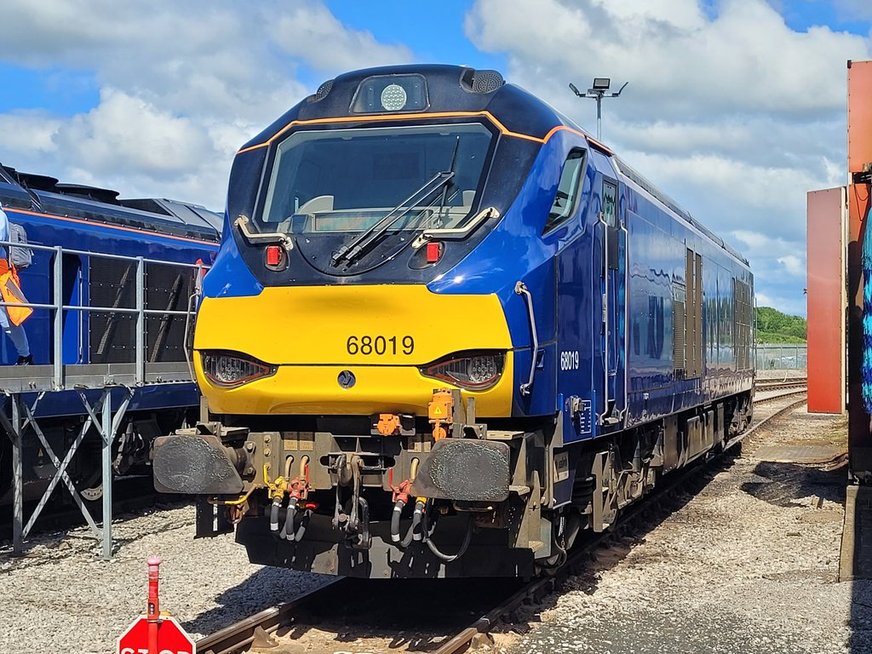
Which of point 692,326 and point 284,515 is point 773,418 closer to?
point 692,326

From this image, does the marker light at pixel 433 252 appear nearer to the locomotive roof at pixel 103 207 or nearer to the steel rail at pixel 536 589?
the steel rail at pixel 536 589

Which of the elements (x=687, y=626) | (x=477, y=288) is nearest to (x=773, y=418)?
(x=687, y=626)

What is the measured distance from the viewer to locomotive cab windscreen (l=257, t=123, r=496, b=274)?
22.6 feet

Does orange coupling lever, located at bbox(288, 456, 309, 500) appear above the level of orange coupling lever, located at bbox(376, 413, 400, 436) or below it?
below

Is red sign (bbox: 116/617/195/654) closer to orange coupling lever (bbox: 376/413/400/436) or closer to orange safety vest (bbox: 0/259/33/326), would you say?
orange coupling lever (bbox: 376/413/400/436)

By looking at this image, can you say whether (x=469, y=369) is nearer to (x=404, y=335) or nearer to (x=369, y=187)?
(x=404, y=335)

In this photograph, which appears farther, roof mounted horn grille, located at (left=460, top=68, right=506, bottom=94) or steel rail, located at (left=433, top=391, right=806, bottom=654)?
roof mounted horn grille, located at (left=460, top=68, right=506, bottom=94)

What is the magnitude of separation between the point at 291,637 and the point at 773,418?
2432cm

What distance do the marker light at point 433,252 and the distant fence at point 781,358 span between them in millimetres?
62600

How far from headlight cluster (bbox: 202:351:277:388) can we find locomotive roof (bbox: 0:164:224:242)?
4975 mm

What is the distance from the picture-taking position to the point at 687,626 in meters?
7.61

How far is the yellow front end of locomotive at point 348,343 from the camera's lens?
6434 mm

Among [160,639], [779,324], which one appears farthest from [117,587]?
[779,324]

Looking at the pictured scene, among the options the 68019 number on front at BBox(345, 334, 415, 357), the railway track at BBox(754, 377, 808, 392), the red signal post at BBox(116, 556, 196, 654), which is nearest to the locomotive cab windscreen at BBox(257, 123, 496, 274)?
the 68019 number on front at BBox(345, 334, 415, 357)
